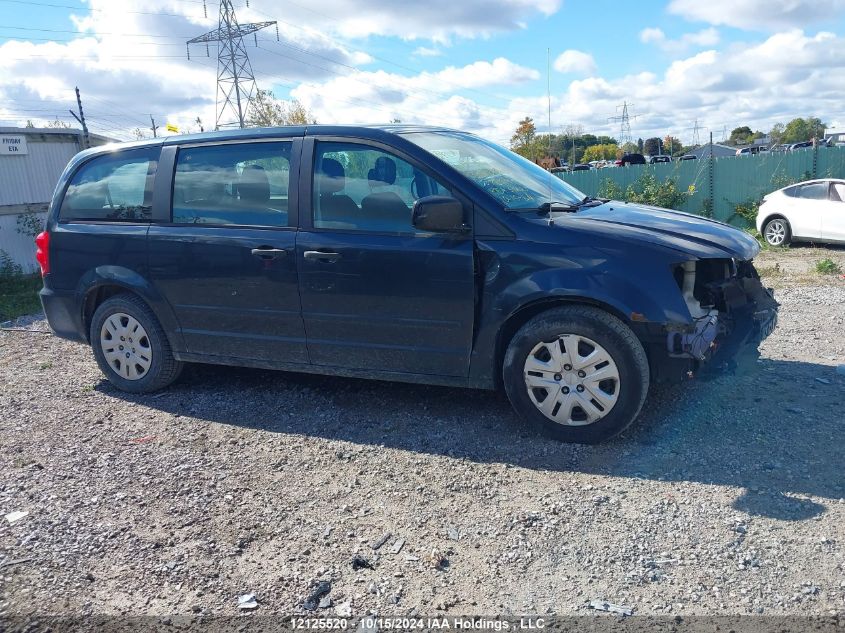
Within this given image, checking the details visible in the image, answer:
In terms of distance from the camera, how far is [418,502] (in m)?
3.72

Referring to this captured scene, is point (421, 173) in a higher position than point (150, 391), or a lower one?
higher

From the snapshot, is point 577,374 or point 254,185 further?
point 254,185

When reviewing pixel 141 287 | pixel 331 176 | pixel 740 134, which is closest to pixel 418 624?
pixel 331 176

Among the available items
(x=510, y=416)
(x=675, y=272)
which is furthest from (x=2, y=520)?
(x=675, y=272)

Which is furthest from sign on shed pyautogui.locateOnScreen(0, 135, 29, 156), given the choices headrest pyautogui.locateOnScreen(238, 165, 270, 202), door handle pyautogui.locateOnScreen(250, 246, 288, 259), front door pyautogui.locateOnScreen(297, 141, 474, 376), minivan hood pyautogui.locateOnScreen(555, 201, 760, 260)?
minivan hood pyautogui.locateOnScreen(555, 201, 760, 260)

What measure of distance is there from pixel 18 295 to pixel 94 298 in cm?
629

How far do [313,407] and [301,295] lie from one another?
879 millimetres

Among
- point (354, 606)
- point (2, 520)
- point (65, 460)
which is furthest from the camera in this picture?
point (65, 460)

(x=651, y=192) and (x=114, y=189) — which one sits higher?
(x=114, y=189)

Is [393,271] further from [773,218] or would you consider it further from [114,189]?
[773,218]

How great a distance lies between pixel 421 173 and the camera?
4508mm

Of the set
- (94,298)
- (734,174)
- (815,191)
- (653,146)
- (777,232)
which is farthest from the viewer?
(653,146)

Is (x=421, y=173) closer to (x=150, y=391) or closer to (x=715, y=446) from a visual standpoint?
(x=715, y=446)

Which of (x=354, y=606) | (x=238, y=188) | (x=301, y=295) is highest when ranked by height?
(x=238, y=188)
